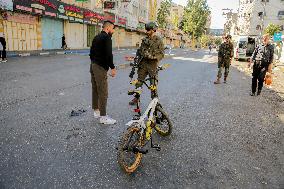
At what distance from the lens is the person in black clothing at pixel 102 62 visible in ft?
16.5

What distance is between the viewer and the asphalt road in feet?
10.9

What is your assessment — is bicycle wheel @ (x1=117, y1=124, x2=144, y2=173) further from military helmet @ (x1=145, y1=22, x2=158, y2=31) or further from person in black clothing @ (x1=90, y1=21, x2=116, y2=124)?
military helmet @ (x1=145, y1=22, x2=158, y2=31)

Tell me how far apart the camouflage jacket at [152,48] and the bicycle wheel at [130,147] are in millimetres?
3066

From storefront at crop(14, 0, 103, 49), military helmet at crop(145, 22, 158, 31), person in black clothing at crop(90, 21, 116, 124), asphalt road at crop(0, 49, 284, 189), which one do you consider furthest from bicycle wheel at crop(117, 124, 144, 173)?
storefront at crop(14, 0, 103, 49)

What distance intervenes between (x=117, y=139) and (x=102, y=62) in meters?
1.49

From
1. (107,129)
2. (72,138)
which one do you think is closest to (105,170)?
(72,138)

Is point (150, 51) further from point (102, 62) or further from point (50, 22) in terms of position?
point (50, 22)

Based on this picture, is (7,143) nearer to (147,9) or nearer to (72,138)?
(72,138)

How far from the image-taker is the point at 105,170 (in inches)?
137

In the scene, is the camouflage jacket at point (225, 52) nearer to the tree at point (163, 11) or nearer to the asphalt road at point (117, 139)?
the asphalt road at point (117, 139)

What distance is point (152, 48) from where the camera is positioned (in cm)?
629

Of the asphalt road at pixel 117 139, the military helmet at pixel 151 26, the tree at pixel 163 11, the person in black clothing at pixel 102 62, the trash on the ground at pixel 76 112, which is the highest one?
the tree at pixel 163 11

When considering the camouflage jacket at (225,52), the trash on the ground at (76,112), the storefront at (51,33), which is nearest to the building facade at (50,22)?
the storefront at (51,33)

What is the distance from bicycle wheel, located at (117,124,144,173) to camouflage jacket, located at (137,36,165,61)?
3066mm
